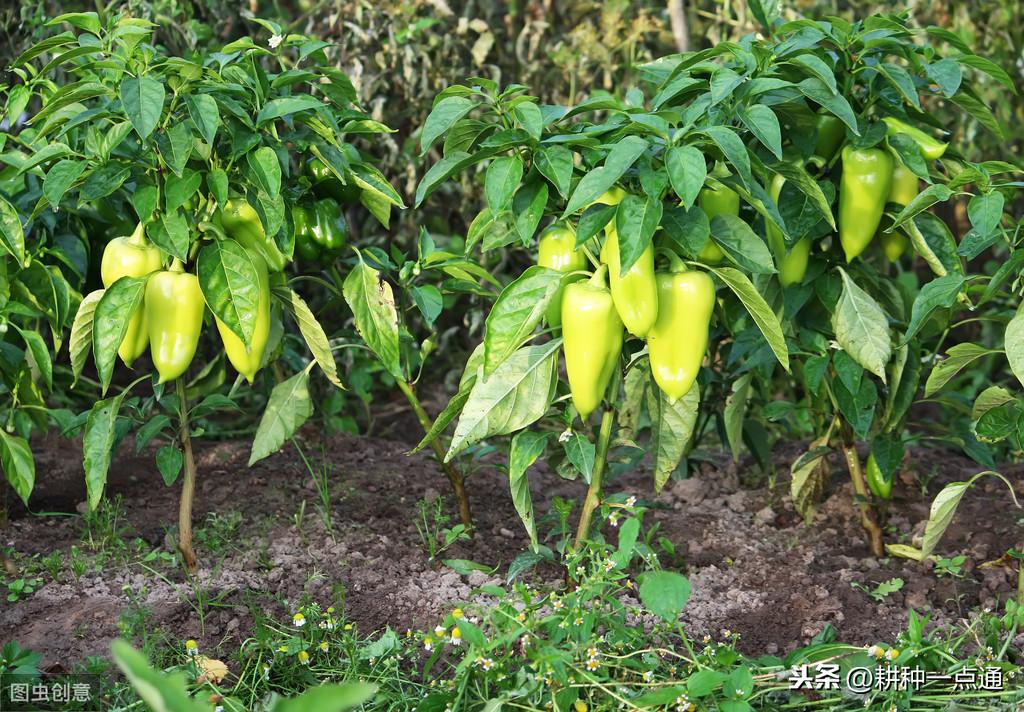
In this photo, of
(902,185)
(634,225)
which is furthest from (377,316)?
(902,185)

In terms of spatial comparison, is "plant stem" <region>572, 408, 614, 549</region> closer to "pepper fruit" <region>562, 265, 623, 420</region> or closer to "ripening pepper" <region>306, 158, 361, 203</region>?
"pepper fruit" <region>562, 265, 623, 420</region>

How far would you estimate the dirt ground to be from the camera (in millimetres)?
1962

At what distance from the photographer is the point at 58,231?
227cm

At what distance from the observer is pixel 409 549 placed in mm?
2201

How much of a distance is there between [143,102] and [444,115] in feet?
1.44

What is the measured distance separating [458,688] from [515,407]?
0.44 metres

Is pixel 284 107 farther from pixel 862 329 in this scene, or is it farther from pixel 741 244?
pixel 862 329

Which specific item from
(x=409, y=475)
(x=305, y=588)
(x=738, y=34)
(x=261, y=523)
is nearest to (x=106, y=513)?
(x=261, y=523)

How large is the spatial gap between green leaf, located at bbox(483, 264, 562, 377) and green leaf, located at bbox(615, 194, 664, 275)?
0.16m

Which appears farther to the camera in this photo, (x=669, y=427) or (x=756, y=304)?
(x=669, y=427)

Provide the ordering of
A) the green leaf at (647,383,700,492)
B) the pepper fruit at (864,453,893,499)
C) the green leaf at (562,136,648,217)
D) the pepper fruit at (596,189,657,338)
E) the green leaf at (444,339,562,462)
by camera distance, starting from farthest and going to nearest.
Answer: the pepper fruit at (864,453,893,499) → the green leaf at (647,383,700,492) → the green leaf at (444,339,562,462) → the pepper fruit at (596,189,657,338) → the green leaf at (562,136,648,217)

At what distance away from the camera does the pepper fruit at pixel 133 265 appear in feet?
5.97

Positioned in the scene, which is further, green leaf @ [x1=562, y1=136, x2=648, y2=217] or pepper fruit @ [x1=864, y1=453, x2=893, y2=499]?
pepper fruit @ [x1=864, y1=453, x2=893, y2=499]

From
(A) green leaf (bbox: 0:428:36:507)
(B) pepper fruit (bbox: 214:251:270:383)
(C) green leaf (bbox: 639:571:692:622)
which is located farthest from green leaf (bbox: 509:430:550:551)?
(A) green leaf (bbox: 0:428:36:507)
